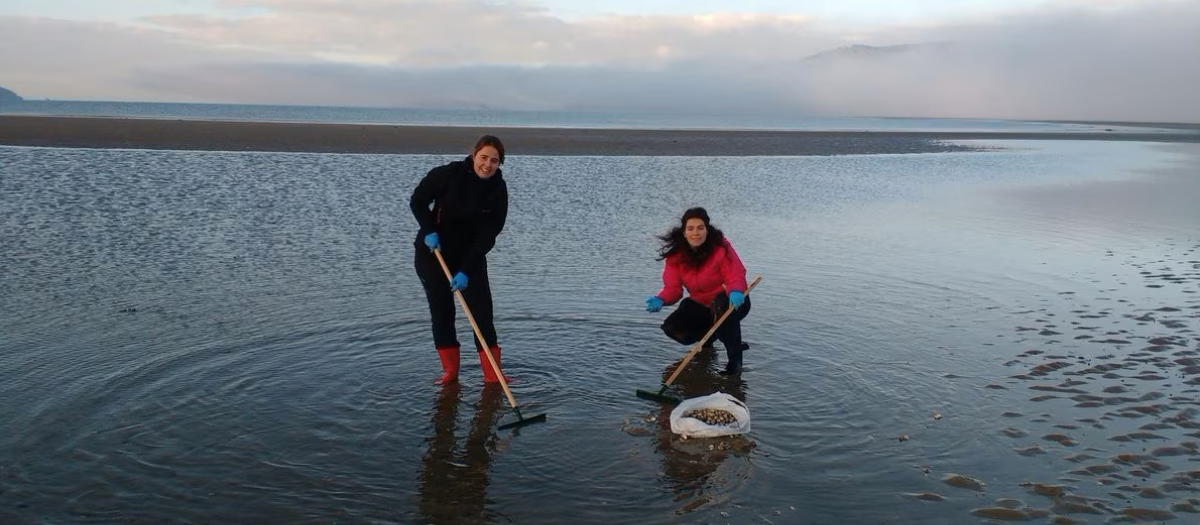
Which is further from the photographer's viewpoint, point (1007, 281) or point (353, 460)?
point (1007, 281)

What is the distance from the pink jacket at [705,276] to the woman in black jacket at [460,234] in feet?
4.78

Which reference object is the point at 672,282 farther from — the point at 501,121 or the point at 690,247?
the point at 501,121

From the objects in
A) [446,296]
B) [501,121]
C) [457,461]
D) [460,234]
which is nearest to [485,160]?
[460,234]

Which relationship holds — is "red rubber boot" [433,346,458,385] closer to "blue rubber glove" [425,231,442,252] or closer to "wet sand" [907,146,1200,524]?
"blue rubber glove" [425,231,442,252]

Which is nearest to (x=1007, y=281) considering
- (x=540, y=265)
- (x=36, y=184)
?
(x=540, y=265)

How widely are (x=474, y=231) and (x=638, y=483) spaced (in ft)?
7.74

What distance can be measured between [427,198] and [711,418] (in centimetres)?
243

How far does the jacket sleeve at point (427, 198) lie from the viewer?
240 inches

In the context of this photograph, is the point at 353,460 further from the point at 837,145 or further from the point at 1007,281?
the point at 837,145

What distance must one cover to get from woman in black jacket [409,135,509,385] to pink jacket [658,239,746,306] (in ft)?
4.78

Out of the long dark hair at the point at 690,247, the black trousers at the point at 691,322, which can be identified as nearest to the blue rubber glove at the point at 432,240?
the long dark hair at the point at 690,247

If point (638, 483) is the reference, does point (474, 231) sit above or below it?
above

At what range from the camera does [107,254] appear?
10.1 metres

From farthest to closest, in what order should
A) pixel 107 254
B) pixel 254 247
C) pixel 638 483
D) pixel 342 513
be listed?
pixel 254 247 → pixel 107 254 → pixel 638 483 → pixel 342 513
